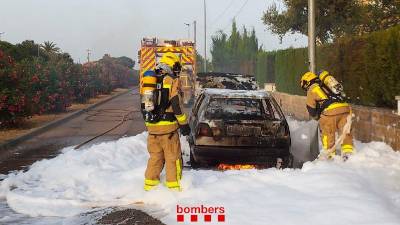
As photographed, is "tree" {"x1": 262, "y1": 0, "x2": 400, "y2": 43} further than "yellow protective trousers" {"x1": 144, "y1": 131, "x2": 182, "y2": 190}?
Yes

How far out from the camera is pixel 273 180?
720cm

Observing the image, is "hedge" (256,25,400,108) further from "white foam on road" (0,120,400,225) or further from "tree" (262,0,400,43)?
"tree" (262,0,400,43)

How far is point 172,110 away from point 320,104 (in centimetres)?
327

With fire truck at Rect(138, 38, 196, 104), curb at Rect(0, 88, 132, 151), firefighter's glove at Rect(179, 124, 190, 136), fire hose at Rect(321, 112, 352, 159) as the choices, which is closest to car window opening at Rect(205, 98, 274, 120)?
fire hose at Rect(321, 112, 352, 159)

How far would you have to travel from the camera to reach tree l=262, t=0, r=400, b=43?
1949 cm

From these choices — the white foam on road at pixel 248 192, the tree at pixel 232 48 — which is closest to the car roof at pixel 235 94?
the white foam on road at pixel 248 192

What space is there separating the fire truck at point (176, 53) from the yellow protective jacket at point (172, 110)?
17.5 meters

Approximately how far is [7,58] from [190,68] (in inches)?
452

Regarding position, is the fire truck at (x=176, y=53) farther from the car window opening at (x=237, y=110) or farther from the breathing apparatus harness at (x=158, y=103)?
the breathing apparatus harness at (x=158, y=103)

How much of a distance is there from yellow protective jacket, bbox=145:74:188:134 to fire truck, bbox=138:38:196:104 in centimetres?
1750

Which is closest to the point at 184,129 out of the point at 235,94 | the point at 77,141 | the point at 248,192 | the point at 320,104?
the point at 248,192

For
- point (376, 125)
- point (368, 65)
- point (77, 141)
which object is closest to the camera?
point (376, 125)

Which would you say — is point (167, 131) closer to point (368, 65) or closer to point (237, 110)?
point (237, 110)

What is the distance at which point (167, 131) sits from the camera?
7.00 metres
